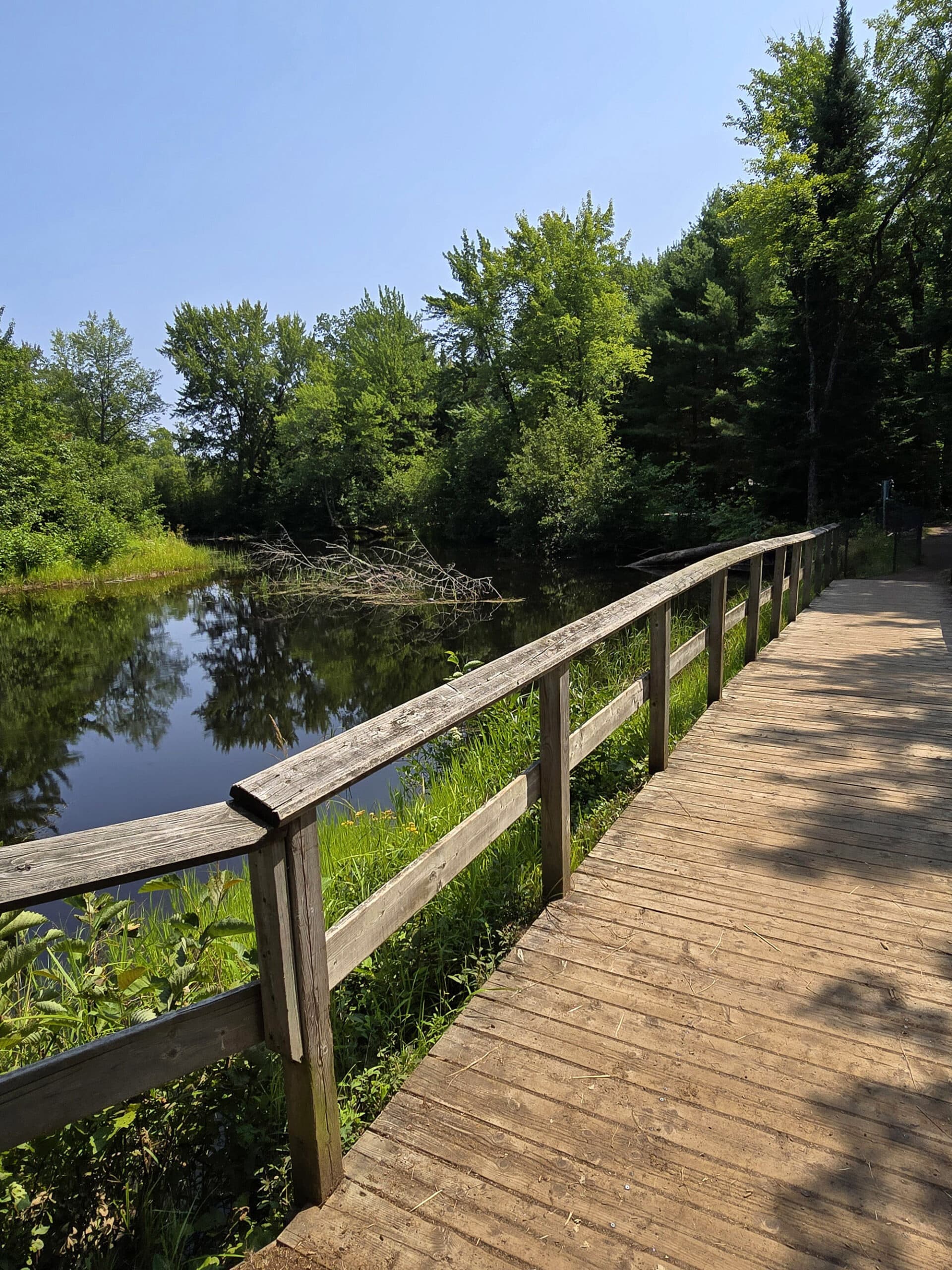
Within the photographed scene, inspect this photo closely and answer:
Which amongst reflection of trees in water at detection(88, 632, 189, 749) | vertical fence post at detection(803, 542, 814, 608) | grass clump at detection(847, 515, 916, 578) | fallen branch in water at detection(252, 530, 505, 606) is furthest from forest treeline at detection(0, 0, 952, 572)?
reflection of trees in water at detection(88, 632, 189, 749)

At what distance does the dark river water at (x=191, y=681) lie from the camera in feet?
27.0

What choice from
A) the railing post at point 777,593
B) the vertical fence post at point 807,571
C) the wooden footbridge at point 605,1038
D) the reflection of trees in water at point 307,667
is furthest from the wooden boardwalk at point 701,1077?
the reflection of trees in water at point 307,667

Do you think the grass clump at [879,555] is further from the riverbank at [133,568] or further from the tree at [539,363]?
the riverbank at [133,568]

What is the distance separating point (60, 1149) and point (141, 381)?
5130 centimetres

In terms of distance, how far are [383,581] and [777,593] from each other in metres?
14.4

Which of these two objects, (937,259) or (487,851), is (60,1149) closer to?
(487,851)

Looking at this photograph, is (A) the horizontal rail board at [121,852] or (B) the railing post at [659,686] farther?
(B) the railing post at [659,686]

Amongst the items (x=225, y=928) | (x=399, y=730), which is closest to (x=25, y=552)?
(x=225, y=928)

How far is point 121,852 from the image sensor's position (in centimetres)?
125

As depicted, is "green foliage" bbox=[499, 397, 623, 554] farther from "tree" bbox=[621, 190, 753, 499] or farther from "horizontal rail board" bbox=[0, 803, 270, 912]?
"horizontal rail board" bbox=[0, 803, 270, 912]

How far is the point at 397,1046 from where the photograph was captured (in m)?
2.65

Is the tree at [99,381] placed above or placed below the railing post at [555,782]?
above

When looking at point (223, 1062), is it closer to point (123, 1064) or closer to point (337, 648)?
point (123, 1064)

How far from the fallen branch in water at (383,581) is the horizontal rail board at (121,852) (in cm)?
1636
